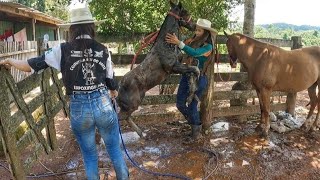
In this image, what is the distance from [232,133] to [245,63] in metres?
1.35

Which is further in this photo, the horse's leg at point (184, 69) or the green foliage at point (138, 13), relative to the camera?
the green foliage at point (138, 13)

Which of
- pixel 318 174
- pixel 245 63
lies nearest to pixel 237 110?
pixel 245 63

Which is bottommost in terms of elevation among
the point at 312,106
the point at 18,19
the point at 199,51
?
the point at 312,106

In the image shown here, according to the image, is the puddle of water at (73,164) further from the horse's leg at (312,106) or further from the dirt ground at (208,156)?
the horse's leg at (312,106)

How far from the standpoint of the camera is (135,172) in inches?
171

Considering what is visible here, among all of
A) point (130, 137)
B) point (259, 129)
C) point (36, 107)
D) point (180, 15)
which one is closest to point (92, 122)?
point (36, 107)

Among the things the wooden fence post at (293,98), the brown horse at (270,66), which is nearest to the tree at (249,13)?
the wooden fence post at (293,98)

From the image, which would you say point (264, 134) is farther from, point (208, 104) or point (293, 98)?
point (293, 98)

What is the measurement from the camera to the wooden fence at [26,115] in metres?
3.30

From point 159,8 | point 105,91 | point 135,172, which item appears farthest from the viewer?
point 159,8

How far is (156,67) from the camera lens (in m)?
4.94

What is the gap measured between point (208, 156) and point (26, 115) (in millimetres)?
2757

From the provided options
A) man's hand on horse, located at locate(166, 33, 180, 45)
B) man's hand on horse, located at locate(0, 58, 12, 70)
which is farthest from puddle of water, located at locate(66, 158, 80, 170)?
man's hand on horse, located at locate(166, 33, 180, 45)

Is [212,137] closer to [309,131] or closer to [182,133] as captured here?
[182,133]
